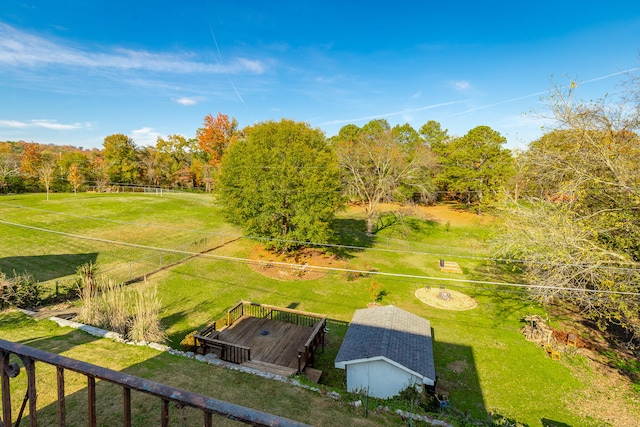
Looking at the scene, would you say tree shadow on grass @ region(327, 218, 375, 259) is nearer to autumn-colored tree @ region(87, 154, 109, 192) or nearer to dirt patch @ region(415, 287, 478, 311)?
dirt patch @ region(415, 287, 478, 311)

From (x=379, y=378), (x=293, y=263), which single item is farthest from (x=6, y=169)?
(x=379, y=378)

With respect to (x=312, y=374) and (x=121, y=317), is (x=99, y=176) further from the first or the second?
(x=312, y=374)

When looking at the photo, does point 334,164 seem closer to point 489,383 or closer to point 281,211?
point 281,211

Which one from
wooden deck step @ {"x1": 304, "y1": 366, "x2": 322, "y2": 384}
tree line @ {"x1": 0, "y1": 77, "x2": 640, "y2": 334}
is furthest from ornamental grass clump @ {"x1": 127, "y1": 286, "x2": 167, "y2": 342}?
tree line @ {"x1": 0, "y1": 77, "x2": 640, "y2": 334}

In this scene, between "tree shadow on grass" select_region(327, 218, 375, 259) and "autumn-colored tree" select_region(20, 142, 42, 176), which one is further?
"autumn-colored tree" select_region(20, 142, 42, 176)

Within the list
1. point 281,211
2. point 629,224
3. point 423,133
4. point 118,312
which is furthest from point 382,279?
point 423,133
